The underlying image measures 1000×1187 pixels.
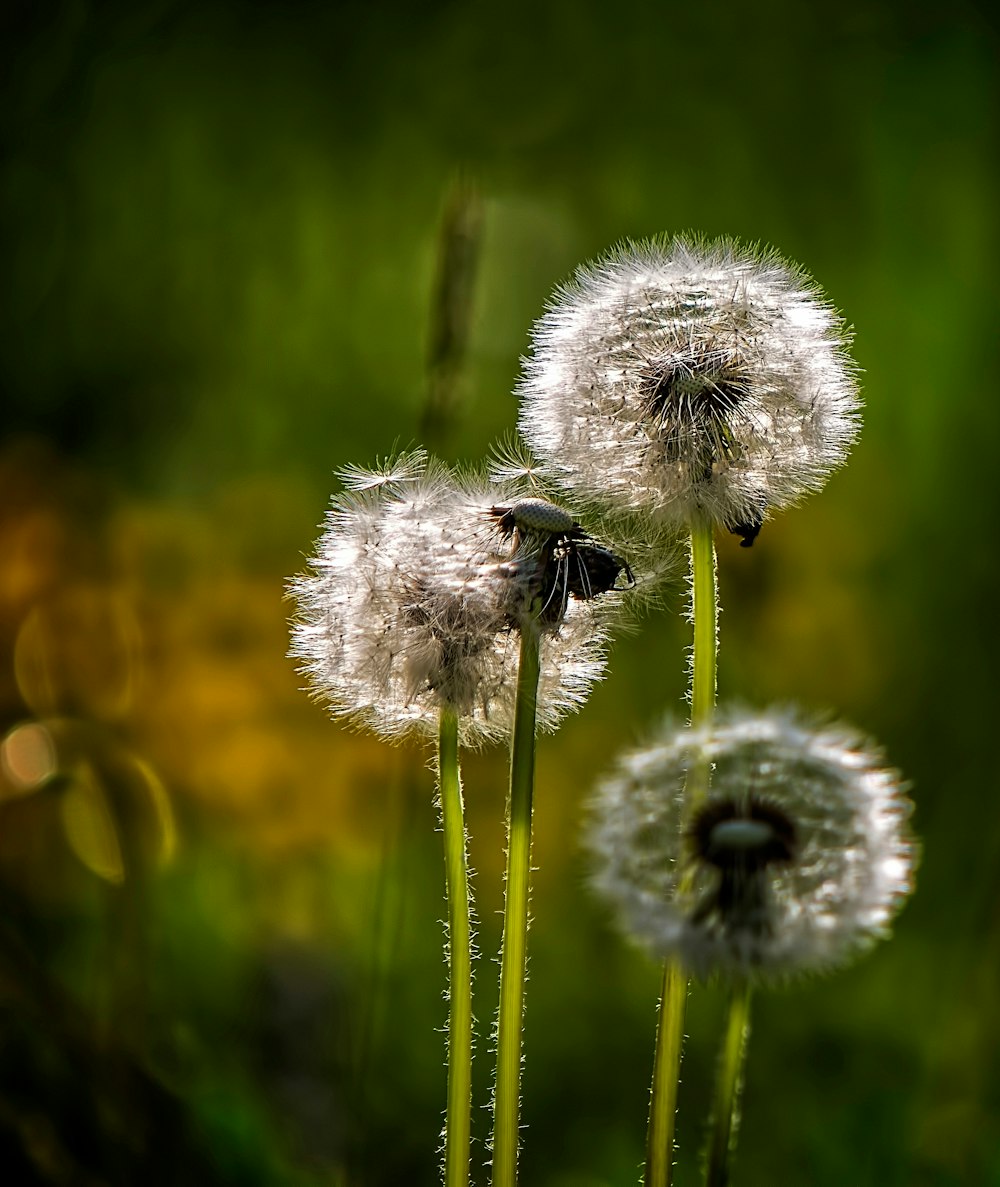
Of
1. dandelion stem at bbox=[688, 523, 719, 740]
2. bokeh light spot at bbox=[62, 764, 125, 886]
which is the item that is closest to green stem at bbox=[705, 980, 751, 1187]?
dandelion stem at bbox=[688, 523, 719, 740]

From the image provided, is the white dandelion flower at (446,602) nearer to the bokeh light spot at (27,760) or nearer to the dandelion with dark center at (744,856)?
the dandelion with dark center at (744,856)

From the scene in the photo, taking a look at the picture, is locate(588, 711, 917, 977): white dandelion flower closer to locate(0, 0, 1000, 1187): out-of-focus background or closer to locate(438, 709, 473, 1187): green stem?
locate(438, 709, 473, 1187): green stem

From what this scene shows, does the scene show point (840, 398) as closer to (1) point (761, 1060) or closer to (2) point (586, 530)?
(2) point (586, 530)

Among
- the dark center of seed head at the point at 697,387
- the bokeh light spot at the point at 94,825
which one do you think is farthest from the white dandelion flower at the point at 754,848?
the bokeh light spot at the point at 94,825

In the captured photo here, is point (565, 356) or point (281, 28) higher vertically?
point (281, 28)

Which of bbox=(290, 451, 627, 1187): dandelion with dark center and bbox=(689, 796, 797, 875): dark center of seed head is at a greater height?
bbox=(290, 451, 627, 1187): dandelion with dark center

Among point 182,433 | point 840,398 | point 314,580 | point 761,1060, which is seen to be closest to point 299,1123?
point 761,1060
